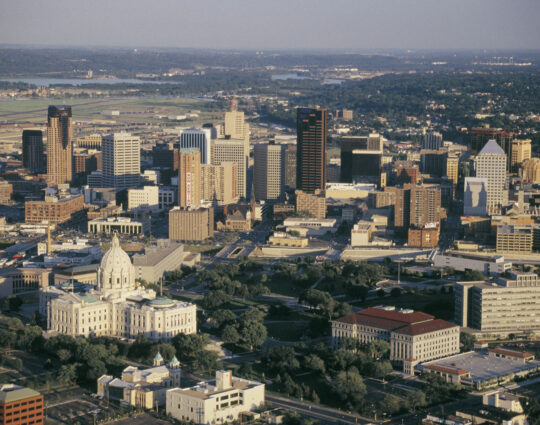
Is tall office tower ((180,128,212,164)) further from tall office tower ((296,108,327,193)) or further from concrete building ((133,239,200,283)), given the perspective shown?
concrete building ((133,239,200,283))

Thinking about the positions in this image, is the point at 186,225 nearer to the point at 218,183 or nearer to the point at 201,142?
the point at 218,183

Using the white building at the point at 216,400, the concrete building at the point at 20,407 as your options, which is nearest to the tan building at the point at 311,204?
the white building at the point at 216,400

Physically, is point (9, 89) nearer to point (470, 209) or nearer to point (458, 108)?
point (458, 108)

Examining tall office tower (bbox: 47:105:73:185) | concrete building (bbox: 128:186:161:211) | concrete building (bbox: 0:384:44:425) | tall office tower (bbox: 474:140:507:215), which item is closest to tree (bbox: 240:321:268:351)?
concrete building (bbox: 0:384:44:425)

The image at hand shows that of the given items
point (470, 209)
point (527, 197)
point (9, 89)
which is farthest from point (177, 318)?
point (9, 89)

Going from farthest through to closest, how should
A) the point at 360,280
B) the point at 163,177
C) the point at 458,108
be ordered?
the point at 458,108 → the point at 163,177 → the point at 360,280
